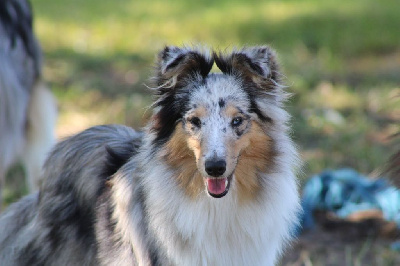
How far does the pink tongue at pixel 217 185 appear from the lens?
130 inches

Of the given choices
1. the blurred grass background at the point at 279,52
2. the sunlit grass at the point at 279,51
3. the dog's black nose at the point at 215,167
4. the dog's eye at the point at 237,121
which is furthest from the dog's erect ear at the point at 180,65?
the sunlit grass at the point at 279,51

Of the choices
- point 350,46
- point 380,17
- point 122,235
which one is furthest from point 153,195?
point 380,17

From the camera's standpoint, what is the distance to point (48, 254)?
3957 mm

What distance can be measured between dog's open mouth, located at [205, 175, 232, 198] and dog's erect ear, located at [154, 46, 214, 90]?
50cm

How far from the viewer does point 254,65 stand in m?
3.41

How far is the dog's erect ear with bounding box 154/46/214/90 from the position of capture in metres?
3.42

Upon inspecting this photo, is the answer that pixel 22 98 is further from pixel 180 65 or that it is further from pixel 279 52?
pixel 279 52

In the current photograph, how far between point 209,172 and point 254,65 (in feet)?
1.85

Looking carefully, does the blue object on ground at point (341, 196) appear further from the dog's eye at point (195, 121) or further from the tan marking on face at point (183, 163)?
the dog's eye at point (195, 121)

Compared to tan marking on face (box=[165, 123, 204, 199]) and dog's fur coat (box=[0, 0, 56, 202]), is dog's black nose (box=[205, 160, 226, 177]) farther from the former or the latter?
dog's fur coat (box=[0, 0, 56, 202])

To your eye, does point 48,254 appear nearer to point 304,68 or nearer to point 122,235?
point 122,235

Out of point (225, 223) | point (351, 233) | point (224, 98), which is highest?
point (224, 98)

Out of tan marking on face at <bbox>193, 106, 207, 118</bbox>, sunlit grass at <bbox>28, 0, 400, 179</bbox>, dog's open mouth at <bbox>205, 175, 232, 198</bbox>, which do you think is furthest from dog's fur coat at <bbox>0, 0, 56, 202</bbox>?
dog's open mouth at <bbox>205, 175, 232, 198</bbox>

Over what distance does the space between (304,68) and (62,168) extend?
5266 mm
